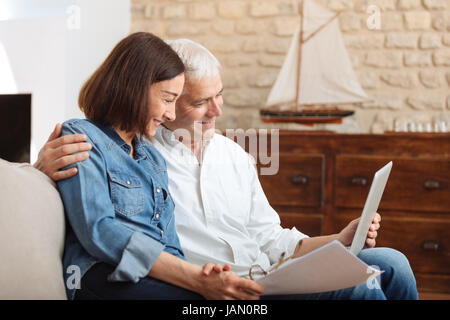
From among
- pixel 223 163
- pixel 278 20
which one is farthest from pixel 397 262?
pixel 278 20

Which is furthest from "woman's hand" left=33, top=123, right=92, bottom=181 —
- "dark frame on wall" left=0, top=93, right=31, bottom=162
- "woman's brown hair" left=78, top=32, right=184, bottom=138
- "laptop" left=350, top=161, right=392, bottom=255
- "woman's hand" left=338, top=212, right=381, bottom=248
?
"dark frame on wall" left=0, top=93, right=31, bottom=162

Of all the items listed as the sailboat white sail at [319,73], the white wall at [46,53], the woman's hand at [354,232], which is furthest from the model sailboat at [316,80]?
the woman's hand at [354,232]

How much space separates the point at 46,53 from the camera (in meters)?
2.65

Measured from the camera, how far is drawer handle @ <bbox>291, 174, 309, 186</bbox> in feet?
8.61

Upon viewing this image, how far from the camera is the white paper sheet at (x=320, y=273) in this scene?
3.15ft

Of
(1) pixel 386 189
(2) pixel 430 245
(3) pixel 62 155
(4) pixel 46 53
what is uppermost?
(4) pixel 46 53

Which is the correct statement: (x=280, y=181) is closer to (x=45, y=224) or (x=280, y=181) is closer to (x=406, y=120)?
(x=406, y=120)

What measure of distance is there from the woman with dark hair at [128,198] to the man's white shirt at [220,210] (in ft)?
0.52

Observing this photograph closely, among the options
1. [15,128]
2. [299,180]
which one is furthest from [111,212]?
[15,128]

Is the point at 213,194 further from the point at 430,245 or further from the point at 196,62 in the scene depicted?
the point at 430,245

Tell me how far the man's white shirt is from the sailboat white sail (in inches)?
52.4

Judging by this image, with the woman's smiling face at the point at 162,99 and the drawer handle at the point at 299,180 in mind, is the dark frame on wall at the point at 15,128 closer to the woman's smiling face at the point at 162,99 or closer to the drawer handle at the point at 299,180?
the drawer handle at the point at 299,180

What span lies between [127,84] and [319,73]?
1834 millimetres

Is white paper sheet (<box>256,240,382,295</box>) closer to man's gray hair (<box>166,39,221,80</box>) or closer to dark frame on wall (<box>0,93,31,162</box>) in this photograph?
man's gray hair (<box>166,39,221,80</box>)
